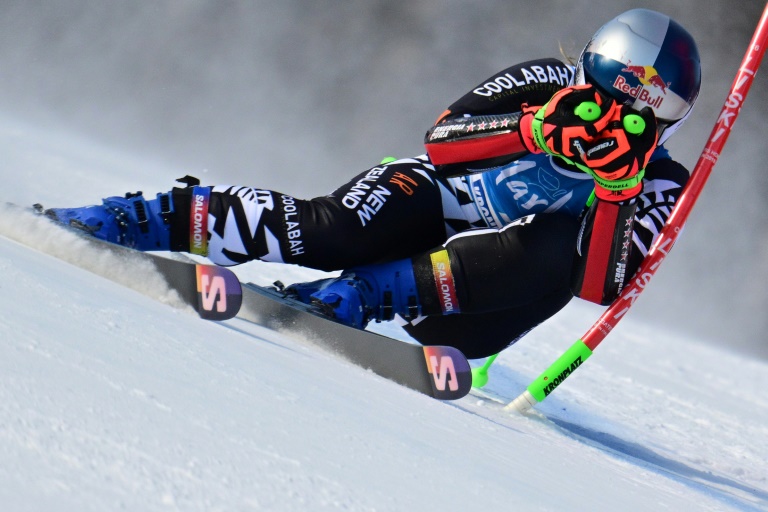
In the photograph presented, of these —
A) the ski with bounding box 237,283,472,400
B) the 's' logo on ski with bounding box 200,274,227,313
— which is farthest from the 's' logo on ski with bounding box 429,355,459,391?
the 's' logo on ski with bounding box 200,274,227,313

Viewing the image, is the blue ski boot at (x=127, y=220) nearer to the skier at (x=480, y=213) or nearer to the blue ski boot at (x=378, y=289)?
the skier at (x=480, y=213)

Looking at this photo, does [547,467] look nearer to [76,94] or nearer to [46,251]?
[46,251]

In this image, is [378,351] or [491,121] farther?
[491,121]

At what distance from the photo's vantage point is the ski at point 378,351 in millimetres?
1893

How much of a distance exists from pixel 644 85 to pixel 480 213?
0.54 m

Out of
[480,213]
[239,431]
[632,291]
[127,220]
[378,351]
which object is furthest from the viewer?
[480,213]

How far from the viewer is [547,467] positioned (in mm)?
1444

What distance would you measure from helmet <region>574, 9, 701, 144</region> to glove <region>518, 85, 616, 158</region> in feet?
0.77

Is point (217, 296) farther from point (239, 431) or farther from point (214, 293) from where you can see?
point (239, 431)

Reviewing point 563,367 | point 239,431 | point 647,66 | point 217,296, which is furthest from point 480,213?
point 239,431

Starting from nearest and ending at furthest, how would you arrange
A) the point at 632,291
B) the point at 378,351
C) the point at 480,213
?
the point at 378,351, the point at 632,291, the point at 480,213

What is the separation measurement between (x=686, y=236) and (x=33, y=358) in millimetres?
6695

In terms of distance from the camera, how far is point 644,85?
213 cm

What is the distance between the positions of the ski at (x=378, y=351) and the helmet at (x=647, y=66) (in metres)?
0.73
